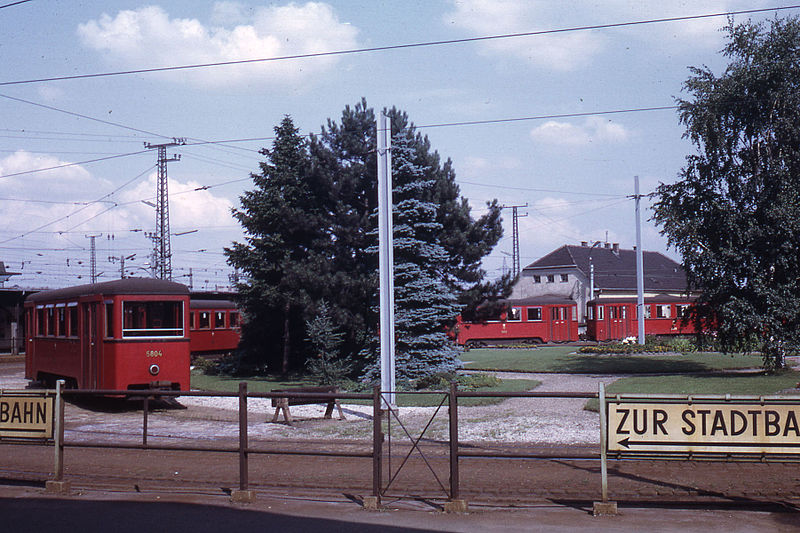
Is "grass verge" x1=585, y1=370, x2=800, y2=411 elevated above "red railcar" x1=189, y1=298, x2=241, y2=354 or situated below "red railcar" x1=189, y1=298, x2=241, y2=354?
below

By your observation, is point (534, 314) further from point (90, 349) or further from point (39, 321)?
point (90, 349)

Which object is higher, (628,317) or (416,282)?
(416,282)

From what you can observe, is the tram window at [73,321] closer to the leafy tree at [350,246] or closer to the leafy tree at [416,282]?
the leafy tree at [350,246]

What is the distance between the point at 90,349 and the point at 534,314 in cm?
3208

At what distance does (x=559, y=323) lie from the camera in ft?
156

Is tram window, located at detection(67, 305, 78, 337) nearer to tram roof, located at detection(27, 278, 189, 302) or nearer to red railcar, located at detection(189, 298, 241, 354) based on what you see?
tram roof, located at detection(27, 278, 189, 302)

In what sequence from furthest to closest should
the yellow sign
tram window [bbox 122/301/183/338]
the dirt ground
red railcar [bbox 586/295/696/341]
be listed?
red railcar [bbox 586/295/696/341], tram window [bbox 122/301/183/338], the yellow sign, the dirt ground

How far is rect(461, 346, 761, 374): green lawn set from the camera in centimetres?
2769

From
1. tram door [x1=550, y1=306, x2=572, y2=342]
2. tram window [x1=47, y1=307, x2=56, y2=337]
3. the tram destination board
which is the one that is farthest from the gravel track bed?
tram door [x1=550, y1=306, x2=572, y2=342]

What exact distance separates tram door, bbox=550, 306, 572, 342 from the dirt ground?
33268 millimetres

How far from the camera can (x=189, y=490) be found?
372 inches

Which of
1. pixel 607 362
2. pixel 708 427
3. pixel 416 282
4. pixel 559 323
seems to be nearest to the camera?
pixel 708 427

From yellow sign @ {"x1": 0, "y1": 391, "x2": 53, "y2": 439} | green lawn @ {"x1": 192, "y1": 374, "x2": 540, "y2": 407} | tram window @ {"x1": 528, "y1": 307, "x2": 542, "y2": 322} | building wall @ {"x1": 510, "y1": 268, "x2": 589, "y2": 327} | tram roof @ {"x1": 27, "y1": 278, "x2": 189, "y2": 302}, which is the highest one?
building wall @ {"x1": 510, "y1": 268, "x2": 589, "y2": 327}

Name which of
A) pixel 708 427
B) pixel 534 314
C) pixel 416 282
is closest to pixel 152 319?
pixel 416 282
